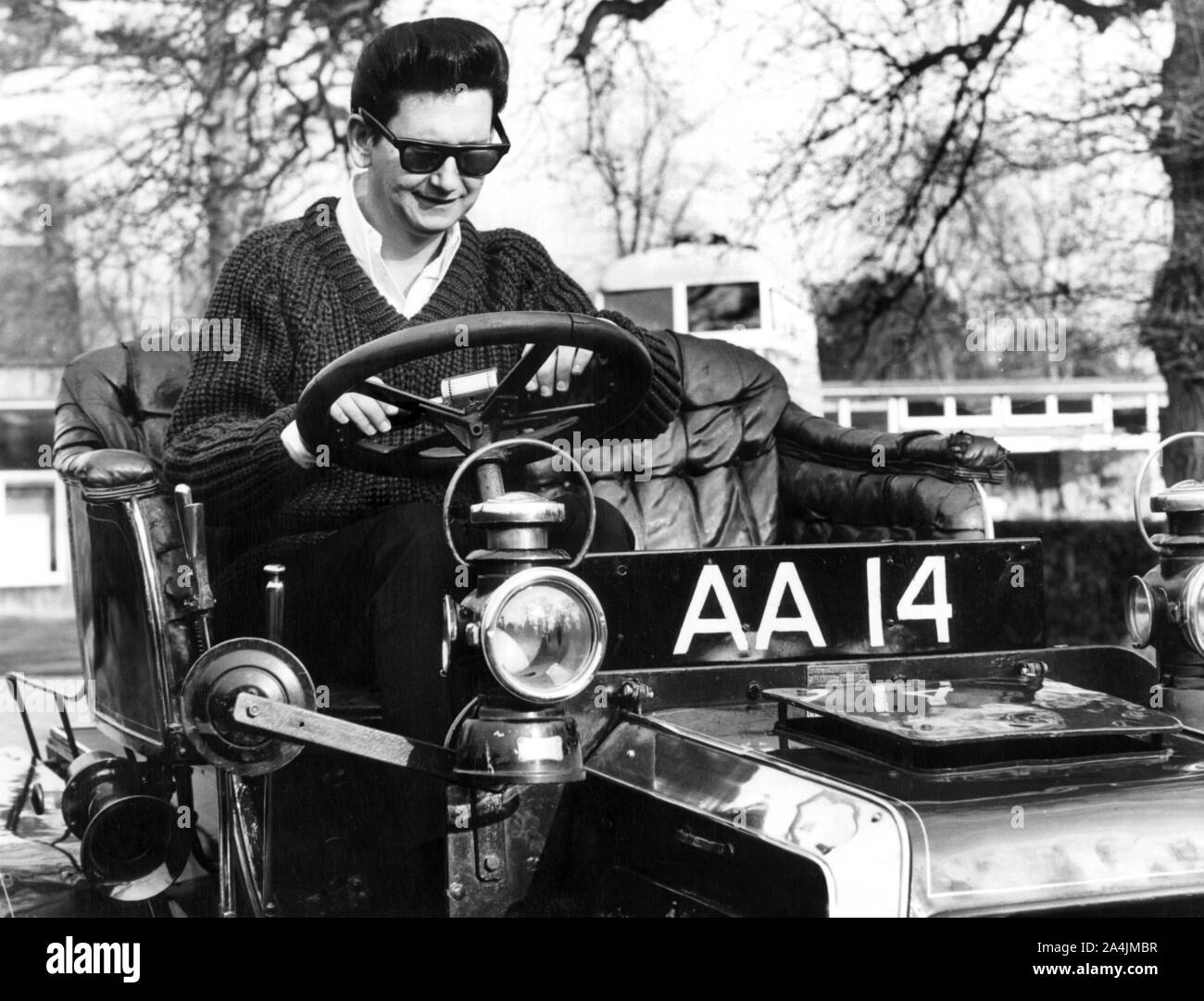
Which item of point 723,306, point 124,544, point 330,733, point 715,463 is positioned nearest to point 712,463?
point 715,463

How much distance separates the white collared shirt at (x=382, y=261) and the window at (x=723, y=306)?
0.55 meters

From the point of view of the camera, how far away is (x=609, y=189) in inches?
99.3

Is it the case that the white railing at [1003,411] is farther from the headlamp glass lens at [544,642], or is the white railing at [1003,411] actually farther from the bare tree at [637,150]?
the headlamp glass lens at [544,642]

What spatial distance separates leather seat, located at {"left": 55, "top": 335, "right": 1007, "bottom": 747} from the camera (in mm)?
2133

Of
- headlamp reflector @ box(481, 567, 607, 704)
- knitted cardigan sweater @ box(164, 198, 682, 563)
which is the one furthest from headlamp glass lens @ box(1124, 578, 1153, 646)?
headlamp reflector @ box(481, 567, 607, 704)

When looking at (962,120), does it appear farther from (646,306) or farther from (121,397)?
(121,397)

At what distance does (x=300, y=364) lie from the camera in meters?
2.29

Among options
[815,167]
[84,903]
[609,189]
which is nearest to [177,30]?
[609,189]

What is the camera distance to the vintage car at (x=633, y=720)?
1675 millimetres

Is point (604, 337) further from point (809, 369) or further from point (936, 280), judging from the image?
point (936, 280)

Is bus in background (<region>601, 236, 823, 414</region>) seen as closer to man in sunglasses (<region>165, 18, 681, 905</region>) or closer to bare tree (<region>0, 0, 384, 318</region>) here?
man in sunglasses (<region>165, 18, 681, 905</region>)

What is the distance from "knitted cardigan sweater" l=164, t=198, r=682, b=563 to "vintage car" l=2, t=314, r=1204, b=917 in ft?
0.37

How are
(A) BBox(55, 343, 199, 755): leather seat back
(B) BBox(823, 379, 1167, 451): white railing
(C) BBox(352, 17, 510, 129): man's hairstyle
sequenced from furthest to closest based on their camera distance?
(B) BBox(823, 379, 1167, 451): white railing, (C) BBox(352, 17, 510, 129): man's hairstyle, (A) BBox(55, 343, 199, 755): leather seat back

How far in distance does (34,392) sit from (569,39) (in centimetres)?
122
